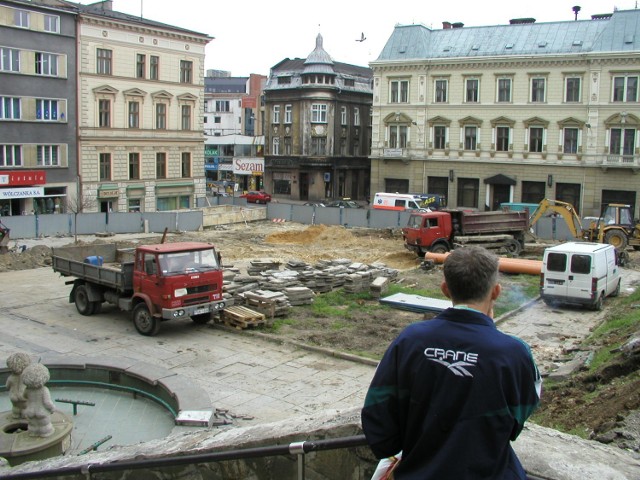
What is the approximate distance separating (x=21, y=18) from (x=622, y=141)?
134ft

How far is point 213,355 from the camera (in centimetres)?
1688

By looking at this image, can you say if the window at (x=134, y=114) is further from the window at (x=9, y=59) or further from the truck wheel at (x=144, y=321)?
the truck wheel at (x=144, y=321)

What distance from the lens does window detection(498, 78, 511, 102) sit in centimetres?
5312

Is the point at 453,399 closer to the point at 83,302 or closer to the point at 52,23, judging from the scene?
the point at 83,302

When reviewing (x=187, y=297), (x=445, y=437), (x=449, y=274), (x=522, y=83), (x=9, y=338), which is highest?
(x=522, y=83)

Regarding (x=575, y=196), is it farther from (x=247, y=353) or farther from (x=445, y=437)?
(x=445, y=437)

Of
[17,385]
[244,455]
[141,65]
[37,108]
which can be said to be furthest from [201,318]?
[141,65]

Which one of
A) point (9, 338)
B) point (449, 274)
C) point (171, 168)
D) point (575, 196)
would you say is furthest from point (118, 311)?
point (575, 196)

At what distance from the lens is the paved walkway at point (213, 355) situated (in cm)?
1383

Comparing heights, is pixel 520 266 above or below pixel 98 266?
below

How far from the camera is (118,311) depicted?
21.4 m

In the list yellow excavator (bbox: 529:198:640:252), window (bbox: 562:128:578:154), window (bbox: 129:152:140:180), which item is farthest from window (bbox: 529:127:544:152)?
window (bbox: 129:152:140:180)

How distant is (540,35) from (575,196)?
41.8 feet

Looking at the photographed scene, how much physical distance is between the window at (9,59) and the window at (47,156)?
5.02 metres
